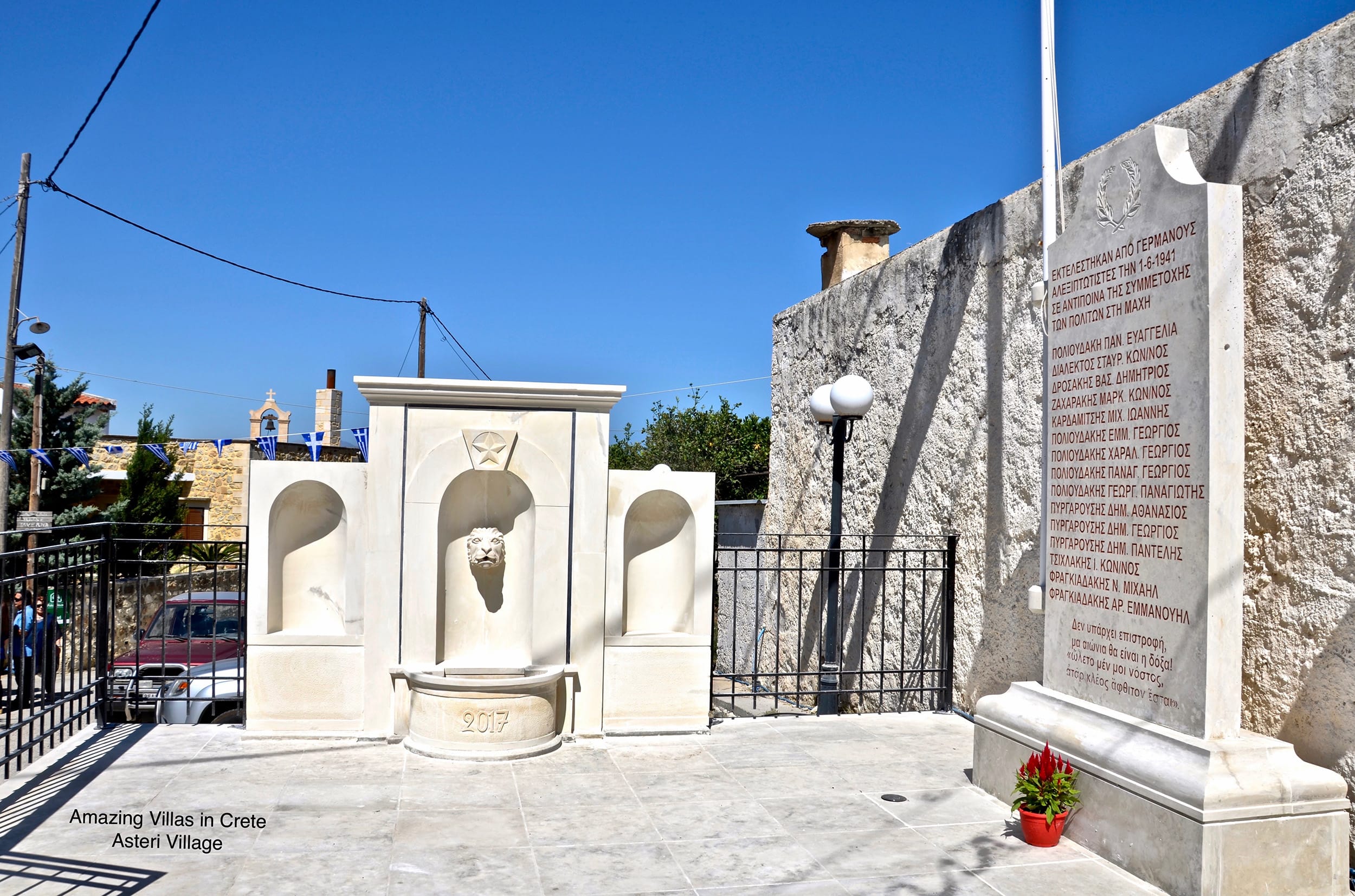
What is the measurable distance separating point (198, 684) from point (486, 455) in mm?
4375

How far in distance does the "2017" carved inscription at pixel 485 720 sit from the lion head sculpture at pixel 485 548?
95 cm

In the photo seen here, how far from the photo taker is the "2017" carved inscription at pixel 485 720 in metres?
6.26

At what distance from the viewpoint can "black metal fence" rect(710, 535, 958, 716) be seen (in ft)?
25.8

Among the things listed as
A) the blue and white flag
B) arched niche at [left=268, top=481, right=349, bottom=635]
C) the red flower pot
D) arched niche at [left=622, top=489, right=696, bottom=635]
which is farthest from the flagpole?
the blue and white flag

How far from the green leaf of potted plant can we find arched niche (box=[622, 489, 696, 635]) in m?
2.80

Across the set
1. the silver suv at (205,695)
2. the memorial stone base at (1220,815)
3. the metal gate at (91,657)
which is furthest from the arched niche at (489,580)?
the memorial stone base at (1220,815)

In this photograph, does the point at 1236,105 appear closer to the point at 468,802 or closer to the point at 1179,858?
Answer: the point at 1179,858

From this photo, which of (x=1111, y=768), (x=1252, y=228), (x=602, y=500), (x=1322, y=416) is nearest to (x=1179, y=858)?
(x=1111, y=768)

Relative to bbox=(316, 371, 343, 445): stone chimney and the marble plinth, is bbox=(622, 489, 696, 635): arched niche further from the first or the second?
bbox=(316, 371, 343, 445): stone chimney

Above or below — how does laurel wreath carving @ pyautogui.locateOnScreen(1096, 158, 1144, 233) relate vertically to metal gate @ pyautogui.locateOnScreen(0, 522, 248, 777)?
above

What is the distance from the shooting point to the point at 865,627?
8.94 metres

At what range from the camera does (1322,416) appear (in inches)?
185

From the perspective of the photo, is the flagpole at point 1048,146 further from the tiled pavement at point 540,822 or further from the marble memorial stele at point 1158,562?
the tiled pavement at point 540,822

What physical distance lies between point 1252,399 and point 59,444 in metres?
25.0
